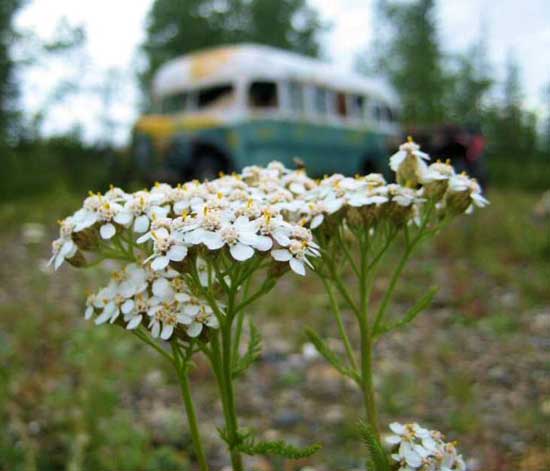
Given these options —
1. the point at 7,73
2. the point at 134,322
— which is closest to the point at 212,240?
the point at 134,322

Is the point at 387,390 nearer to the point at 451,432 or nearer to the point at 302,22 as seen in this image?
the point at 451,432

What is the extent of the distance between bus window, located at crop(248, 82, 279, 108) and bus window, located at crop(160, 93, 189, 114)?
4.49ft

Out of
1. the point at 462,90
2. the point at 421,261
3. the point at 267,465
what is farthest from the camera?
the point at 462,90

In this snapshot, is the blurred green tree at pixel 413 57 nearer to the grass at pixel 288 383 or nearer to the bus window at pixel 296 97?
the bus window at pixel 296 97

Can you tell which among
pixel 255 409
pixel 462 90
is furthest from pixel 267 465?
pixel 462 90

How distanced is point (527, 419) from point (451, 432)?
14.8 inches

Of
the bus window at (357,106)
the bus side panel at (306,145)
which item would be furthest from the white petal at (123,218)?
the bus window at (357,106)

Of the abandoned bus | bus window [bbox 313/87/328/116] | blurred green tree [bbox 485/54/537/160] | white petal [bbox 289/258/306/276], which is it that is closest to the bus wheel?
the abandoned bus

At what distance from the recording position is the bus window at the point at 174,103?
1217 centimetres

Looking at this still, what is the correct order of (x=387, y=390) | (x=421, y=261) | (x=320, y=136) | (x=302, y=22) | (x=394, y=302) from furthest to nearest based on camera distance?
(x=302, y=22), (x=320, y=136), (x=421, y=261), (x=394, y=302), (x=387, y=390)

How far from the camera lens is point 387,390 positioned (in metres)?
3.41

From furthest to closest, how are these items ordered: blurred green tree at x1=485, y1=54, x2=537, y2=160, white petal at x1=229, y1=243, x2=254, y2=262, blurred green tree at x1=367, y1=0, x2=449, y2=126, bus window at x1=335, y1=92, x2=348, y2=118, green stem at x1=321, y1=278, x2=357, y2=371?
1. blurred green tree at x1=367, y1=0, x2=449, y2=126
2. blurred green tree at x1=485, y1=54, x2=537, y2=160
3. bus window at x1=335, y1=92, x2=348, y2=118
4. green stem at x1=321, y1=278, x2=357, y2=371
5. white petal at x1=229, y1=243, x2=254, y2=262

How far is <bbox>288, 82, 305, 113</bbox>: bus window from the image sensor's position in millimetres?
12300

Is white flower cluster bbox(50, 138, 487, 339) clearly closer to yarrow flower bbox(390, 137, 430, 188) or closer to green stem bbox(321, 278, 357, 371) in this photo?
yarrow flower bbox(390, 137, 430, 188)
